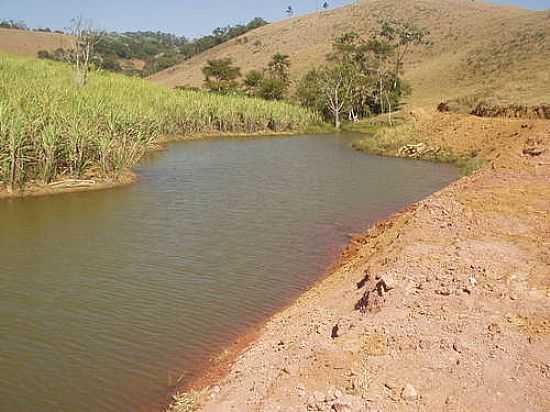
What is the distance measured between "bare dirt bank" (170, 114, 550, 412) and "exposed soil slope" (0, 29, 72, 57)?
79.4 meters

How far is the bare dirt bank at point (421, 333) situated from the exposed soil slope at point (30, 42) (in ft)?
260

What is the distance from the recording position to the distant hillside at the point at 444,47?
41.8 metres

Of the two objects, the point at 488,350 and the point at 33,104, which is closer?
the point at 488,350

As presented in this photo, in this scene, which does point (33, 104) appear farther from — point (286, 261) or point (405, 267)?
point (405, 267)

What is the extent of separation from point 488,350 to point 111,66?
80796mm

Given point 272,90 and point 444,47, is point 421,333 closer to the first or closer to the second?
point 272,90

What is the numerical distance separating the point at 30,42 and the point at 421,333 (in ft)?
297

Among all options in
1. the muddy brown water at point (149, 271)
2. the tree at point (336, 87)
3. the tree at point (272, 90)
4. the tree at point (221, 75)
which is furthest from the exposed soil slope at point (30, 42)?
the muddy brown water at point (149, 271)

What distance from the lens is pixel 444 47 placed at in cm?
5872

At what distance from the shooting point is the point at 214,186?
47.0ft

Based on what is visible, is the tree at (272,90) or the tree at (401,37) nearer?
the tree at (272,90)

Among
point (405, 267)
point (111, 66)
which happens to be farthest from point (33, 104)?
point (111, 66)

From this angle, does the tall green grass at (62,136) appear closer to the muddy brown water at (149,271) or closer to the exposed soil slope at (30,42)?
the muddy brown water at (149,271)

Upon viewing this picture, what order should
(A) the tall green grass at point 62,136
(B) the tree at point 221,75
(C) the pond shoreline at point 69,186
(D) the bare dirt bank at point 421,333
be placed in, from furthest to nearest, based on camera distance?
(B) the tree at point 221,75 < (C) the pond shoreline at point 69,186 < (A) the tall green grass at point 62,136 < (D) the bare dirt bank at point 421,333
